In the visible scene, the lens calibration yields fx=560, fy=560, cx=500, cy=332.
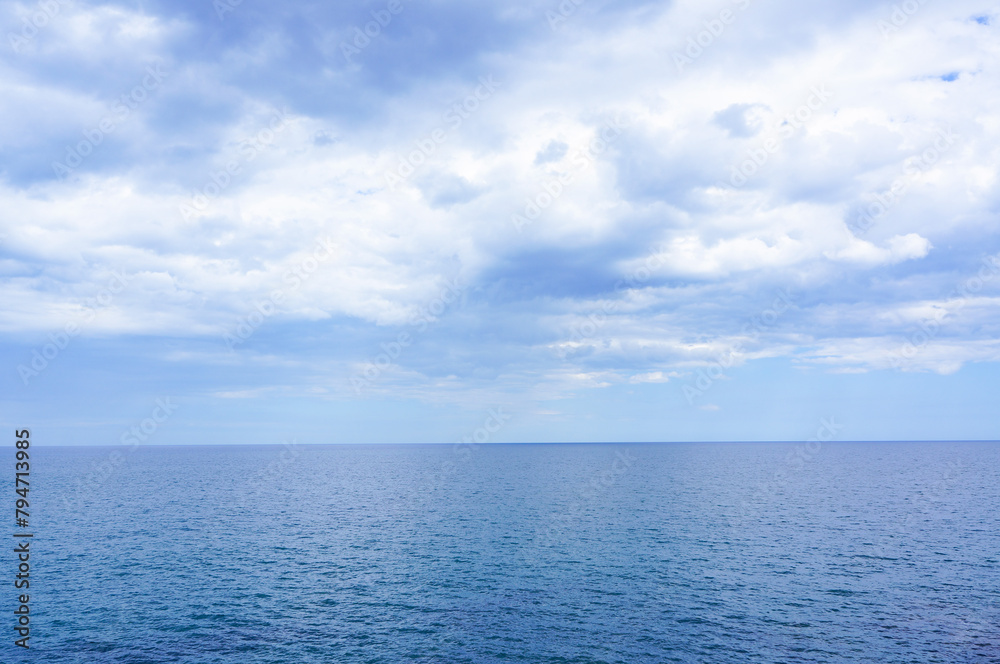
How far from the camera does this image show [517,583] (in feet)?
184

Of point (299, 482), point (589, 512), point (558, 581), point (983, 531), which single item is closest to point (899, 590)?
point (558, 581)

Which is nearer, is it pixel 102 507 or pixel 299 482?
pixel 102 507

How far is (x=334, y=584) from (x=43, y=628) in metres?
23.0

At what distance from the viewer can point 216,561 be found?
2559 inches

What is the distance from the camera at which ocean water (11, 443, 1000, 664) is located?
41.4m

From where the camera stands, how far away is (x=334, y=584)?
5625 cm

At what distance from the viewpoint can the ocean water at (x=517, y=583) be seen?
136ft

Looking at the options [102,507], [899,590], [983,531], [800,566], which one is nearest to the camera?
[899,590]

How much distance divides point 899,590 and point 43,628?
7459cm

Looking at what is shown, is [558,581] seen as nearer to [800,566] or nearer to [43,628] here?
[800,566]

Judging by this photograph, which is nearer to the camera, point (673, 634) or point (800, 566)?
point (673, 634)

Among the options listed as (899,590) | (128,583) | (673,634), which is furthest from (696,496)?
(128,583)

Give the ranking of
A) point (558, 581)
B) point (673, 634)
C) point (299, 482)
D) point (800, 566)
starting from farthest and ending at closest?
point (299, 482), point (800, 566), point (558, 581), point (673, 634)

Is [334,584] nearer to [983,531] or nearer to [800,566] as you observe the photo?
[800,566]
